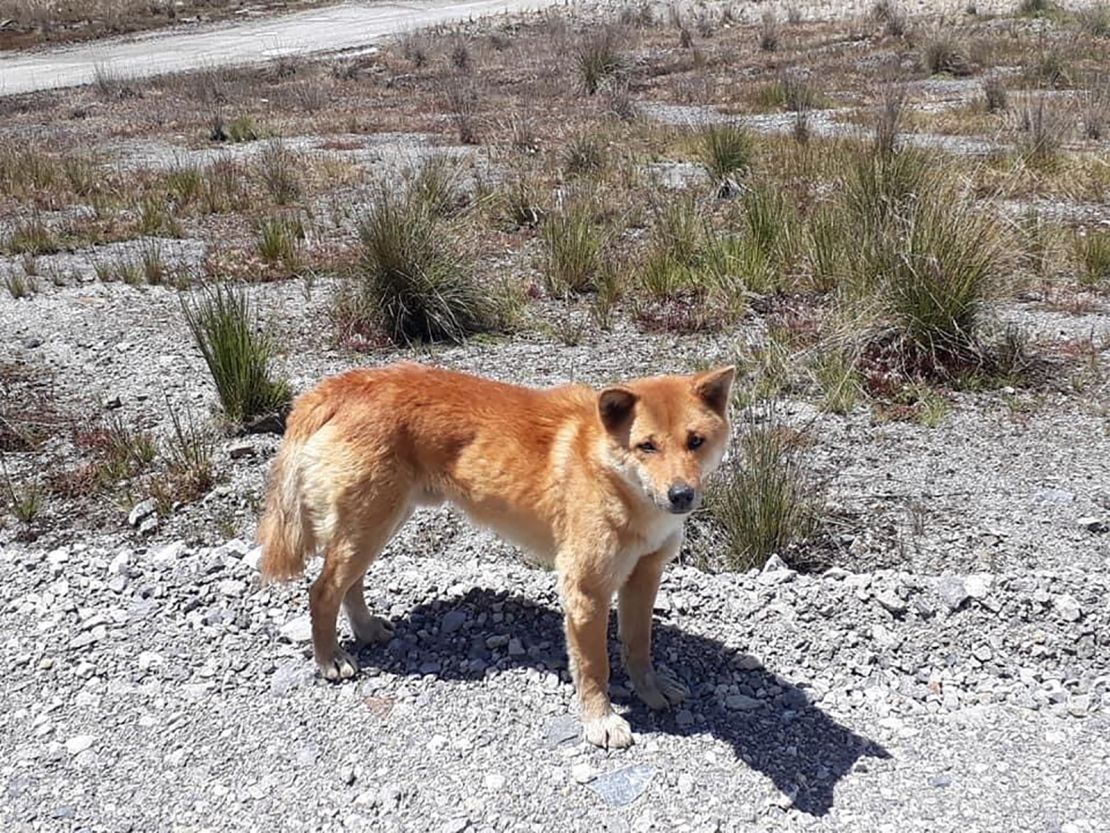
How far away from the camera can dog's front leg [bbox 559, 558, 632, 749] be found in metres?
3.59

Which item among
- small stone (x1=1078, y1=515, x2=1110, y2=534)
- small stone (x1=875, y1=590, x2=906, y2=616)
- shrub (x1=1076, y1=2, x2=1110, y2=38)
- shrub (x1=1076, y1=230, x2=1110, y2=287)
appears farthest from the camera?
shrub (x1=1076, y1=2, x2=1110, y2=38)

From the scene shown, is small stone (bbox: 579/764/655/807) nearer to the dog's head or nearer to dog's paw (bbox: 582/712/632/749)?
dog's paw (bbox: 582/712/632/749)

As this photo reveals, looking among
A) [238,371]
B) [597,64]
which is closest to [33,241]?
[238,371]

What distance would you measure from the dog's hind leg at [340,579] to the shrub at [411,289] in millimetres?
4142

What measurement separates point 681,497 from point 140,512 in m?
3.49

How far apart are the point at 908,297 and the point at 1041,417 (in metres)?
1.23

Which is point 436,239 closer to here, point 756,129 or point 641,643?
point 641,643

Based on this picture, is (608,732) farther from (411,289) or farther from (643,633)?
(411,289)

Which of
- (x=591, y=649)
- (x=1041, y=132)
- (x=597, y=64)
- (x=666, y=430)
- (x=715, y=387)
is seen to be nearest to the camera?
A: (x=666, y=430)

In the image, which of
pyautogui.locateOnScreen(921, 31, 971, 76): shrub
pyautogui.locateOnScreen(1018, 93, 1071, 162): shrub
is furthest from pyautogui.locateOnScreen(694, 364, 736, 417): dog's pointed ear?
pyautogui.locateOnScreen(921, 31, 971, 76): shrub

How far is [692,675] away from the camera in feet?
13.4

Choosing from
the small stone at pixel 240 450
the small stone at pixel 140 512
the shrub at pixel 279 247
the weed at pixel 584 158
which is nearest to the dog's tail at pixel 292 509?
the small stone at pixel 140 512

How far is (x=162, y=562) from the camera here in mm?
4809

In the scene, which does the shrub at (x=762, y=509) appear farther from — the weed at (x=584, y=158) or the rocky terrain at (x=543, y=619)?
the weed at (x=584, y=158)
